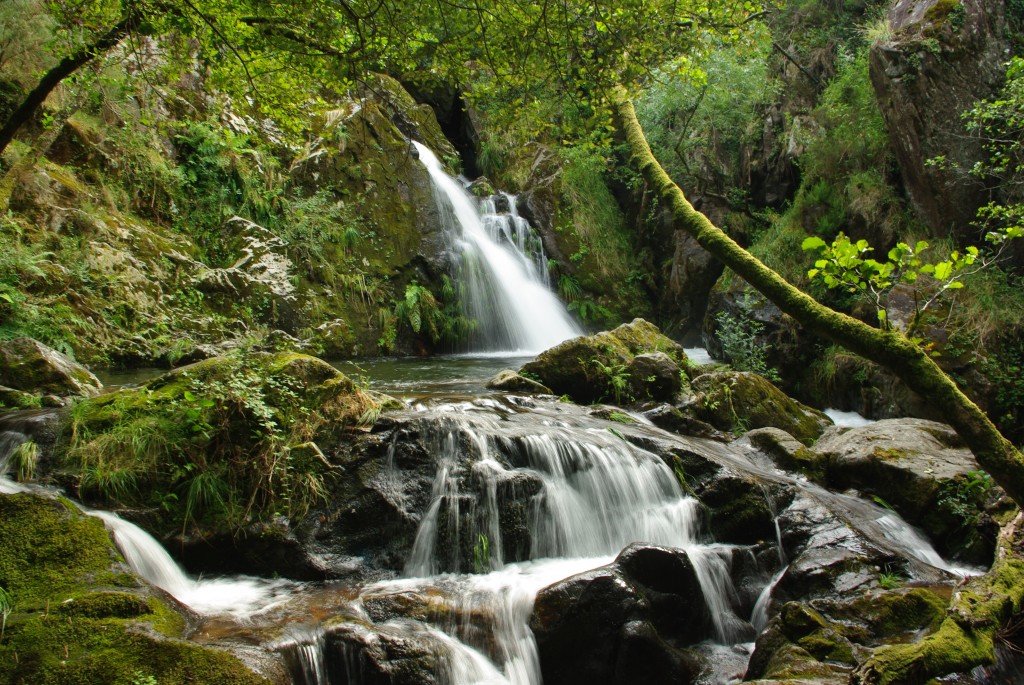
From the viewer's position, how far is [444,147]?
736 inches

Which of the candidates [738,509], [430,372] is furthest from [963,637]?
[430,372]

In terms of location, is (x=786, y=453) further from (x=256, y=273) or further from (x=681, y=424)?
(x=256, y=273)

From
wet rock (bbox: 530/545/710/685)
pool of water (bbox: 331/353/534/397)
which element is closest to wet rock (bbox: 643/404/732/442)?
pool of water (bbox: 331/353/534/397)

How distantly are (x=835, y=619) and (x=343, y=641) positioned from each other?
10.9ft

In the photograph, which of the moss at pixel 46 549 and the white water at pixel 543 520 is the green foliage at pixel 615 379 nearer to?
the white water at pixel 543 520

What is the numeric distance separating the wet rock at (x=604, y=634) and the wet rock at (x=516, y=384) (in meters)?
4.53

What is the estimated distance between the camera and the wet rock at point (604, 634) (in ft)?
12.7

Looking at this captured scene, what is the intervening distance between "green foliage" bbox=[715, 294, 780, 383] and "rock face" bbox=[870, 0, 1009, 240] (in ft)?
11.7

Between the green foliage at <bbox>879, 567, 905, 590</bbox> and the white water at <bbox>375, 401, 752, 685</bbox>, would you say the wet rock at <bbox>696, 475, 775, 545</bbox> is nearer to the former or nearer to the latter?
the white water at <bbox>375, 401, 752, 685</bbox>

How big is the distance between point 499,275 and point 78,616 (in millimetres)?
12405

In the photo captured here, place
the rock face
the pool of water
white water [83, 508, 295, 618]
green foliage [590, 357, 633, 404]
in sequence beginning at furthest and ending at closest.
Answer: the rock face < green foliage [590, 357, 633, 404] < the pool of water < white water [83, 508, 295, 618]

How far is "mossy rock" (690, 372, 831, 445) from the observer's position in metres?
8.59

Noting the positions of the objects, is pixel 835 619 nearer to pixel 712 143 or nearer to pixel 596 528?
pixel 596 528

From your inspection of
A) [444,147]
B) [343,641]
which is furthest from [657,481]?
[444,147]
